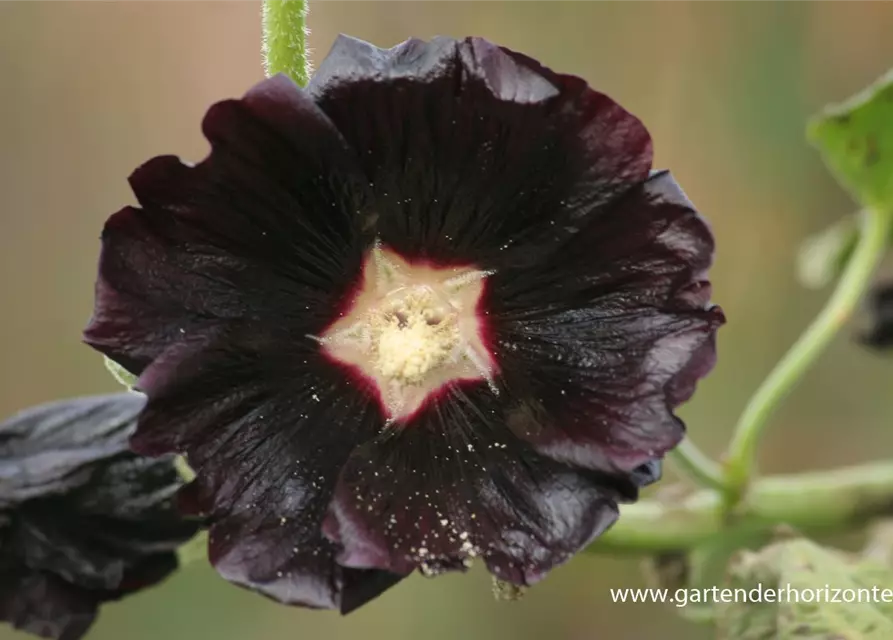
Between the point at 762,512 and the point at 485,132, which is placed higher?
the point at 485,132

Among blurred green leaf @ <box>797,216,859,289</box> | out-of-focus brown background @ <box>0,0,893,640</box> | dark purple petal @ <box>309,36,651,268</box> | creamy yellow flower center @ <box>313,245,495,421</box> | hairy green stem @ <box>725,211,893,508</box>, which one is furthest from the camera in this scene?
out-of-focus brown background @ <box>0,0,893,640</box>

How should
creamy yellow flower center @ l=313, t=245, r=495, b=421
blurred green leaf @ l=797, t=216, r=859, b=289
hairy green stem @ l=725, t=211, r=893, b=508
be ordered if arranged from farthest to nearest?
1. blurred green leaf @ l=797, t=216, r=859, b=289
2. hairy green stem @ l=725, t=211, r=893, b=508
3. creamy yellow flower center @ l=313, t=245, r=495, b=421

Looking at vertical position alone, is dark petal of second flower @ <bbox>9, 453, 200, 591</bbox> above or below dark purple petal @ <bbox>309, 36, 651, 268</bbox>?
below

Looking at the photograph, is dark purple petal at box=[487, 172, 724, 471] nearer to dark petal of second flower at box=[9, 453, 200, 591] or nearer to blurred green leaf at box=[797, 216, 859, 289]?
dark petal of second flower at box=[9, 453, 200, 591]

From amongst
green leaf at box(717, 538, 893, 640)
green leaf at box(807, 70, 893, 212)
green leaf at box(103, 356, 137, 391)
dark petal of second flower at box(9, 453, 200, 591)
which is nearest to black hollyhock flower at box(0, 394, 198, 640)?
dark petal of second flower at box(9, 453, 200, 591)

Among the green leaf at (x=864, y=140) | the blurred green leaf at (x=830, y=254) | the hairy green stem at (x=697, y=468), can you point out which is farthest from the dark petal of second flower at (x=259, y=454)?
the blurred green leaf at (x=830, y=254)

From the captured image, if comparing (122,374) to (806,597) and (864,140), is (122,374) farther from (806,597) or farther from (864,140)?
(864,140)

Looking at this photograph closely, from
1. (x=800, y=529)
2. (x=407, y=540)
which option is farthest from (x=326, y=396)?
(x=800, y=529)

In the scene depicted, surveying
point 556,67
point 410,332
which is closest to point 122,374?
point 410,332
